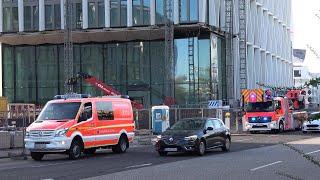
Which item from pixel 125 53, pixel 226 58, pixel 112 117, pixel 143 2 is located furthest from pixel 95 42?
pixel 112 117

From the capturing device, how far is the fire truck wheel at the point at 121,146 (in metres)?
25.2

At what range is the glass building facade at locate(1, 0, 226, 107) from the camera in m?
56.6

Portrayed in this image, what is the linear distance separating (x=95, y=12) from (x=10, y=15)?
28.7 ft

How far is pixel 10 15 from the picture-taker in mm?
59438

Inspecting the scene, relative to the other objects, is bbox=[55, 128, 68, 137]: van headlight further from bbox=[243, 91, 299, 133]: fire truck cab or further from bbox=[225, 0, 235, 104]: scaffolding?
bbox=[225, 0, 235, 104]: scaffolding

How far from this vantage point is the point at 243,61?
6544 cm

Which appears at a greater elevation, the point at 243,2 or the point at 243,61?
the point at 243,2

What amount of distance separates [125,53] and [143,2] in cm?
656

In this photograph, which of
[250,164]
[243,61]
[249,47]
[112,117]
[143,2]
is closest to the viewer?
[250,164]

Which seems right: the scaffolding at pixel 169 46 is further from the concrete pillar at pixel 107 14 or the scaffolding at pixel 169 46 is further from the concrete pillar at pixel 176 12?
the concrete pillar at pixel 107 14

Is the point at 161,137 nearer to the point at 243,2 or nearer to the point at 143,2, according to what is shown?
the point at 143,2

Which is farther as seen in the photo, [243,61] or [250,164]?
[243,61]

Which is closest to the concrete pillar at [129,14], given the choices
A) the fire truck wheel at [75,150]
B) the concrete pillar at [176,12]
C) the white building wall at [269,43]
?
the concrete pillar at [176,12]

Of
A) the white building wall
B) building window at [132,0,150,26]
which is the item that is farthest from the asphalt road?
the white building wall
